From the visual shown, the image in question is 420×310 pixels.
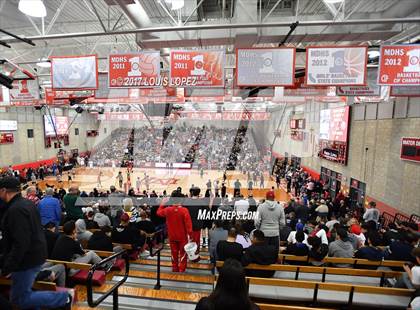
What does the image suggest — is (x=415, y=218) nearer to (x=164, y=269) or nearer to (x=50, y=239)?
(x=164, y=269)

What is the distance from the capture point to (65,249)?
13.1ft

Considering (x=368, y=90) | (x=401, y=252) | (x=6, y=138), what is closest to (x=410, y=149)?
(x=368, y=90)

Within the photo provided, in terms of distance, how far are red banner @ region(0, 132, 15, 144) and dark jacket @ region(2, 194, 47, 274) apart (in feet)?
81.3

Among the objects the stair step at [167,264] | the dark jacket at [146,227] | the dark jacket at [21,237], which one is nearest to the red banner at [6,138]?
the dark jacket at [146,227]

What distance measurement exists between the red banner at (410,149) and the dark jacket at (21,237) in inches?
471

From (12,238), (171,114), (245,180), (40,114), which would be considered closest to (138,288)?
(12,238)

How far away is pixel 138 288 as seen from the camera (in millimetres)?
4371

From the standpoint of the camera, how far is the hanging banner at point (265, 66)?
6648 millimetres

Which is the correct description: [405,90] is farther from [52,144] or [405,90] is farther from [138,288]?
[52,144]

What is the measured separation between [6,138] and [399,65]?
2735 centimetres

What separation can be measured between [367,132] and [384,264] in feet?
34.5

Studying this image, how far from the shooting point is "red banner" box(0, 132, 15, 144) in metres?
22.1

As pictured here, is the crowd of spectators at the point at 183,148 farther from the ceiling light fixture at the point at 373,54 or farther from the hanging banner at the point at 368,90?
the hanging banner at the point at 368,90

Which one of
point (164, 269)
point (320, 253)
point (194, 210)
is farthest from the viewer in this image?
point (194, 210)
